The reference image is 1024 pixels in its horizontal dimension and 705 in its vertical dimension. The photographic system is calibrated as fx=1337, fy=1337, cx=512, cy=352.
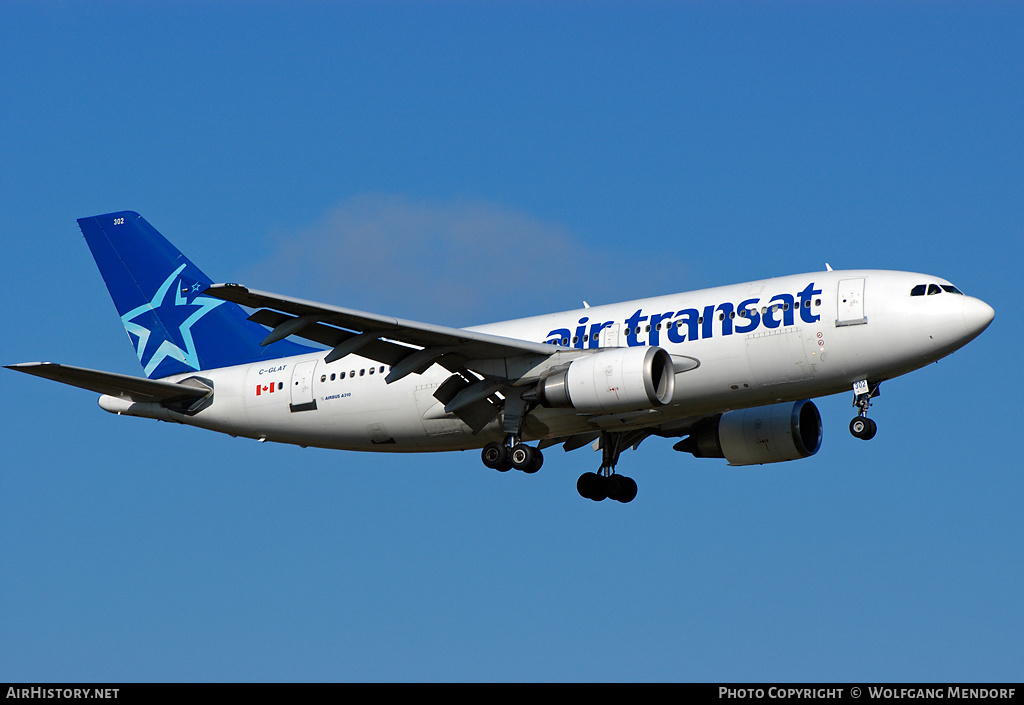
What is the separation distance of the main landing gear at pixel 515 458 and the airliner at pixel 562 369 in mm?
36

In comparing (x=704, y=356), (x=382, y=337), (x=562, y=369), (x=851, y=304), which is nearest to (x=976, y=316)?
(x=851, y=304)

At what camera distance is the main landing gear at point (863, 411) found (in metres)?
29.3

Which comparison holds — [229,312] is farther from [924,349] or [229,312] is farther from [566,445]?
[924,349]

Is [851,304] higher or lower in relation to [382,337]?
higher

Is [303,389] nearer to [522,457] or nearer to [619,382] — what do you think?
[522,457]

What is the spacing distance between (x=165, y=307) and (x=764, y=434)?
17.2m

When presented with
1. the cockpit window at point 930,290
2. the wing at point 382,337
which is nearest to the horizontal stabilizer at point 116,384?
the wing at point 382,337

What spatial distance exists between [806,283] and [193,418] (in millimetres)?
16227

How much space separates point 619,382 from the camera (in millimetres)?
29203

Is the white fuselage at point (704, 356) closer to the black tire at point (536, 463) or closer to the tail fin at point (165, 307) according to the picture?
the black tire at point (536, 463)

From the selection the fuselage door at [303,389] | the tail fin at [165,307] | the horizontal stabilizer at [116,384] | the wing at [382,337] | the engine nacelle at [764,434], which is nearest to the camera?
the wing at [382,337]
